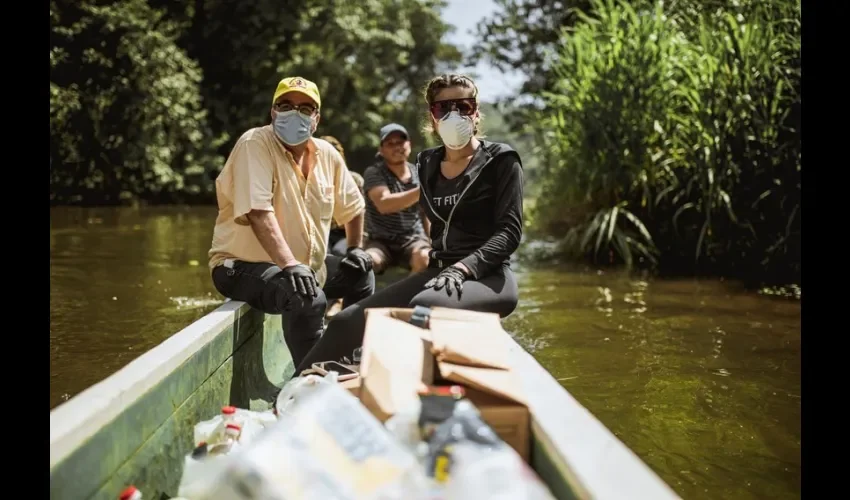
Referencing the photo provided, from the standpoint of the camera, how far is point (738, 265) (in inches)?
309

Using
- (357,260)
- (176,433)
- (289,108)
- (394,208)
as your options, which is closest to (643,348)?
(394,208)

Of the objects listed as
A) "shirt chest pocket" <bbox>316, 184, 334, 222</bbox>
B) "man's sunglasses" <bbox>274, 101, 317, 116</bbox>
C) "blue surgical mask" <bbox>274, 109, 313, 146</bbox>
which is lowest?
"shirt chest pocket" <bbox>316, 184, 334, 222</bbox>

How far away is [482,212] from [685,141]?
5.73m

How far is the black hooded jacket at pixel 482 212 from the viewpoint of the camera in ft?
9.14

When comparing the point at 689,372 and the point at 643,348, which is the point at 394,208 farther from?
the point at 689,372

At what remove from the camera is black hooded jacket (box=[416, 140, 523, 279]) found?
279cm

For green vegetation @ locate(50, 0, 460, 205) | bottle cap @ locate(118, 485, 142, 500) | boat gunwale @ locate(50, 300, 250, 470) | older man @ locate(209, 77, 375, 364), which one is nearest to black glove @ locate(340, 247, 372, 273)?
older man @ locate(209, 77, 375, 364)

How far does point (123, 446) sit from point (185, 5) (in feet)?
82.7

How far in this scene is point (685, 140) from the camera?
26.1 ft

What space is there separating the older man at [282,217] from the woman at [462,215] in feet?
1.01

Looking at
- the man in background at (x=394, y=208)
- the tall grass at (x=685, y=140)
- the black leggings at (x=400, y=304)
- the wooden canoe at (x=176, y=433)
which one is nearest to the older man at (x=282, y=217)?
the black leggings at (x=400, y=304)

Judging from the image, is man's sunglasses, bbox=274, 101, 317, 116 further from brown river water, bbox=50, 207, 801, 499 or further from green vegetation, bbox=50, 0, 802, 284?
brown river water, bbox=50, 207, 801, 499
